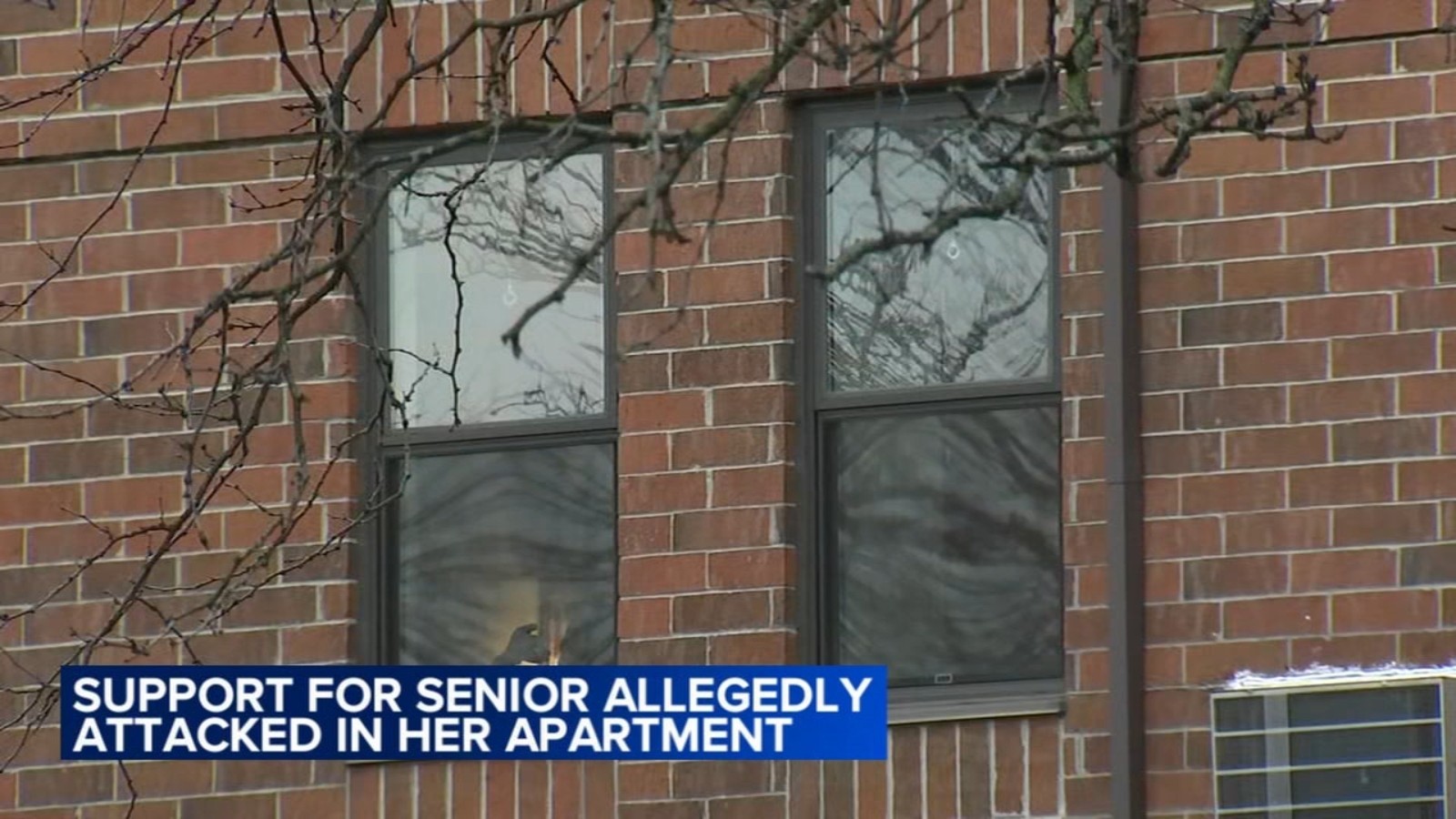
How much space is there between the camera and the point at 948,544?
9594 millimetres

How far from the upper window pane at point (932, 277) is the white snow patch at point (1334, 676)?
1.11 m

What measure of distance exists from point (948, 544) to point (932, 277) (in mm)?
786

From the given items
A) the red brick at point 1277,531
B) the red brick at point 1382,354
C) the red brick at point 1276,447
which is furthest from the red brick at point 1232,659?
the red brick at point 1382,354

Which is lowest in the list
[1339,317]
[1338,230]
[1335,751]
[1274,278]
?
[1335,751]

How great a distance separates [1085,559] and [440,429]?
208 cm

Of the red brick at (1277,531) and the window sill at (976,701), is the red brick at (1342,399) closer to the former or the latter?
the red brick at (1277,531)

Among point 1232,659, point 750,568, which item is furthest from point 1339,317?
point 750,568

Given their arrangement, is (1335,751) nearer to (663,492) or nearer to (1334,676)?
(1334,676)

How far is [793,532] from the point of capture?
9609mm

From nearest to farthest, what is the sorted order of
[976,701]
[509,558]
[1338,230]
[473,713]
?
[1338,230] → [976,701] → [473,713] → [509,558]

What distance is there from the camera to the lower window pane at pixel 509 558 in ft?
32.6

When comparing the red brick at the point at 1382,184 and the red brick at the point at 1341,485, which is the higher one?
the red brick at the point at 1382,184

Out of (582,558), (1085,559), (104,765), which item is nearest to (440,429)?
(582,558)

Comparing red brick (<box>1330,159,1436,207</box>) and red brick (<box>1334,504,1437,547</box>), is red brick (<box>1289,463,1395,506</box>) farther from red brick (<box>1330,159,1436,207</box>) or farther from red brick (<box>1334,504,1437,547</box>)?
red brick (<box>1330,159,1436,207</box>)
